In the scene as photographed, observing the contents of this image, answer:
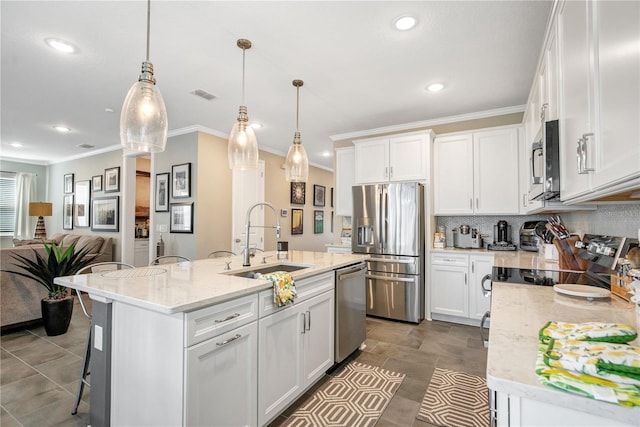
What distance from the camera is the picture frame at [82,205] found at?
20.1ft

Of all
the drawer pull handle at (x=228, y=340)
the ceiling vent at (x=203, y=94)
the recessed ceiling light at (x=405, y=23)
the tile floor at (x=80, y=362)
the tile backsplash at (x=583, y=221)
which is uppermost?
the recessed ceiling light at (x=405, y=23)

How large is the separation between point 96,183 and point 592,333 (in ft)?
23.9

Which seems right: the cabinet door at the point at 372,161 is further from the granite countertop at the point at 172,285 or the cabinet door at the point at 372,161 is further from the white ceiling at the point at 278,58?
the granite countertop at the point at 172,285

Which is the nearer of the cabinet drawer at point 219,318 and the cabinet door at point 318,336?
the cabinet drawer at point 219,318

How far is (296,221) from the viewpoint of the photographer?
6500 millimetres

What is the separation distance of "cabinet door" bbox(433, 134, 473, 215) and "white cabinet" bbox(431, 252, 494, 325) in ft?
2.06

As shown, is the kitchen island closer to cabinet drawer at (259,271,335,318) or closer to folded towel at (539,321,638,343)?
cabinet drawer at (259,271,335,318)

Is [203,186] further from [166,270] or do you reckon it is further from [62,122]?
[166,270]

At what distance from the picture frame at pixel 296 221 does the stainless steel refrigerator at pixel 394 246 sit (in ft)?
8.47

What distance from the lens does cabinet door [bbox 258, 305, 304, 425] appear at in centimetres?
168

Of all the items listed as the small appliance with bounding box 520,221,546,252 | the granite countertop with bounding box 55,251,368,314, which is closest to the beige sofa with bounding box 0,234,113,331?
the granite countertop with bounding box 55,251,368,314

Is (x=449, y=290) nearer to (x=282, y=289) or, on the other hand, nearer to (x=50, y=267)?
(x=282, y=289)

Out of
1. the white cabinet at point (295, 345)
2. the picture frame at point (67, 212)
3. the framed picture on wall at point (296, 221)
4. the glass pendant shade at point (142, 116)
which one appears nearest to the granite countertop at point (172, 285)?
the white cabinet at point (295, 345)

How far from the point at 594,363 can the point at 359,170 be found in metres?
3.75
